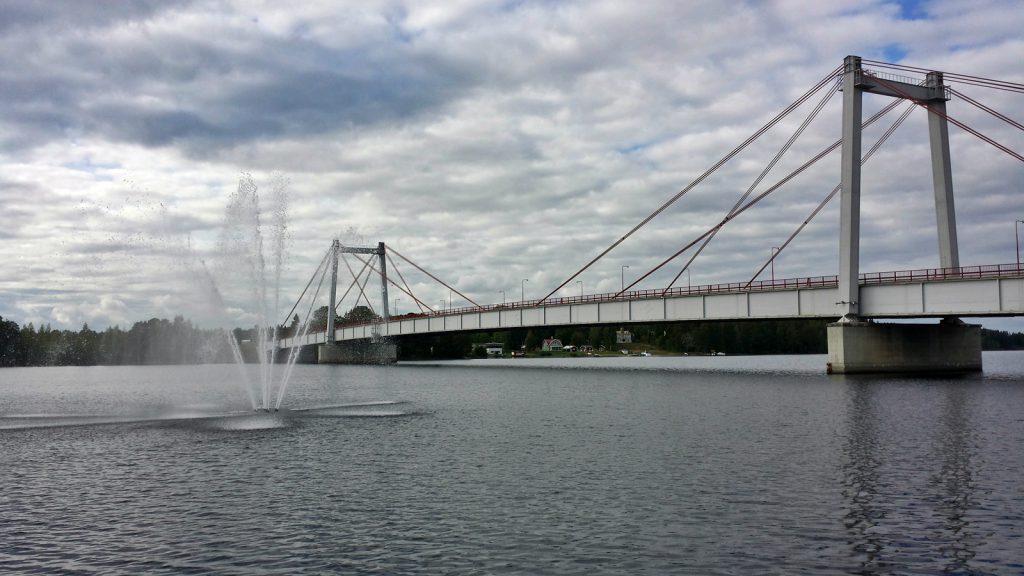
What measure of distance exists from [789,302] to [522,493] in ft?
204

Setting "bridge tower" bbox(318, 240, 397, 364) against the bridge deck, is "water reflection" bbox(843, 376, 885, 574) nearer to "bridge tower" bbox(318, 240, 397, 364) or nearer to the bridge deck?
the bridge deck

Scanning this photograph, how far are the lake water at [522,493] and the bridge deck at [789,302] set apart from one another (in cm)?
2773

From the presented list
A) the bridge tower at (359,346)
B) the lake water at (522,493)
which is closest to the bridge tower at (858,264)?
the lake water at (522,493)

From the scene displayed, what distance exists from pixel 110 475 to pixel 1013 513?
24.1m

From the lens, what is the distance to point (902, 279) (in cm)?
6981

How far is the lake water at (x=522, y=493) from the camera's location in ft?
50.1

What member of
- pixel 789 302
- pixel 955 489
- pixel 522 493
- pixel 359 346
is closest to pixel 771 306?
pixel 789 302

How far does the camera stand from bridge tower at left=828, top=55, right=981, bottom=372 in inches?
2854

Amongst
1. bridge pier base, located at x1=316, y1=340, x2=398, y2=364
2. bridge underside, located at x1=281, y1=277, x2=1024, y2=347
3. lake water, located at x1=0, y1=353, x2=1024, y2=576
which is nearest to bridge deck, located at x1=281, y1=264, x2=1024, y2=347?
bridge underside, located at x1=281, y1=277, x2=1024, y2=347

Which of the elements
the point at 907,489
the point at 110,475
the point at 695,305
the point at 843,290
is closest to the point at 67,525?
Result: the point at 110,475

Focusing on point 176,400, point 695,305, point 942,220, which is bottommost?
point 176,400

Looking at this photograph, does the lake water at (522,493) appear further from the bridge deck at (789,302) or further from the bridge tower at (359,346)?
the bridge tower at (359,346)

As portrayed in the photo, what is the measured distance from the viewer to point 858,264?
71.6 m

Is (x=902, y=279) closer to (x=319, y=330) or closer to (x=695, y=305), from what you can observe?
(x=695, y=305)
